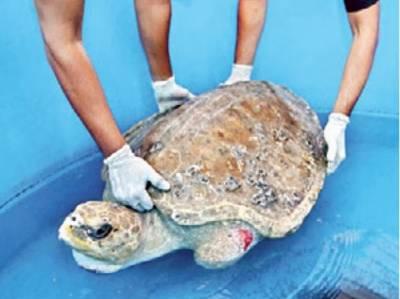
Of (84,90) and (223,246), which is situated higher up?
(84,90)

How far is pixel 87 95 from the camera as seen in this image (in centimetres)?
110

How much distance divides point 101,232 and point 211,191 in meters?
0.21

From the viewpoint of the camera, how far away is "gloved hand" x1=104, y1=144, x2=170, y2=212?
1.15m

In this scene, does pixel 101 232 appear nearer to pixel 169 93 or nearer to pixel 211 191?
pixel 211 191

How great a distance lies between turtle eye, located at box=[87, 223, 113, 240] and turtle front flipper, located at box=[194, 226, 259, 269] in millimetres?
198

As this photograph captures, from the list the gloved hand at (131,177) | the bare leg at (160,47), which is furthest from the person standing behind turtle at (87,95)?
the bare leg at (160,47)

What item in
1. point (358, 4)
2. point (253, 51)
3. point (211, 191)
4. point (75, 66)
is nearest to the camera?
point (75, 66)

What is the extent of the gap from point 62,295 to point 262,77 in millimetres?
815

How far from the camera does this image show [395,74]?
1.82 m

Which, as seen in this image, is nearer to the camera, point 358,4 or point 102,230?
point 102,230

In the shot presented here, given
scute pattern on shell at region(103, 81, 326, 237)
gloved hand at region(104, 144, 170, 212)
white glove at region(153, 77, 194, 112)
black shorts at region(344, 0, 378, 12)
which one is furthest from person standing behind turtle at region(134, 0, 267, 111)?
gloved hand at region(104, 144, 170, 212)

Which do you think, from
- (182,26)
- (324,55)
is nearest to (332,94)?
(324,55)

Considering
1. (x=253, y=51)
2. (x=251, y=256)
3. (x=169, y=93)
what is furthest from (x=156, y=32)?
(x=251, y=256)

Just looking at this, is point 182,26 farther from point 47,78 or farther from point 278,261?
point 278,261
